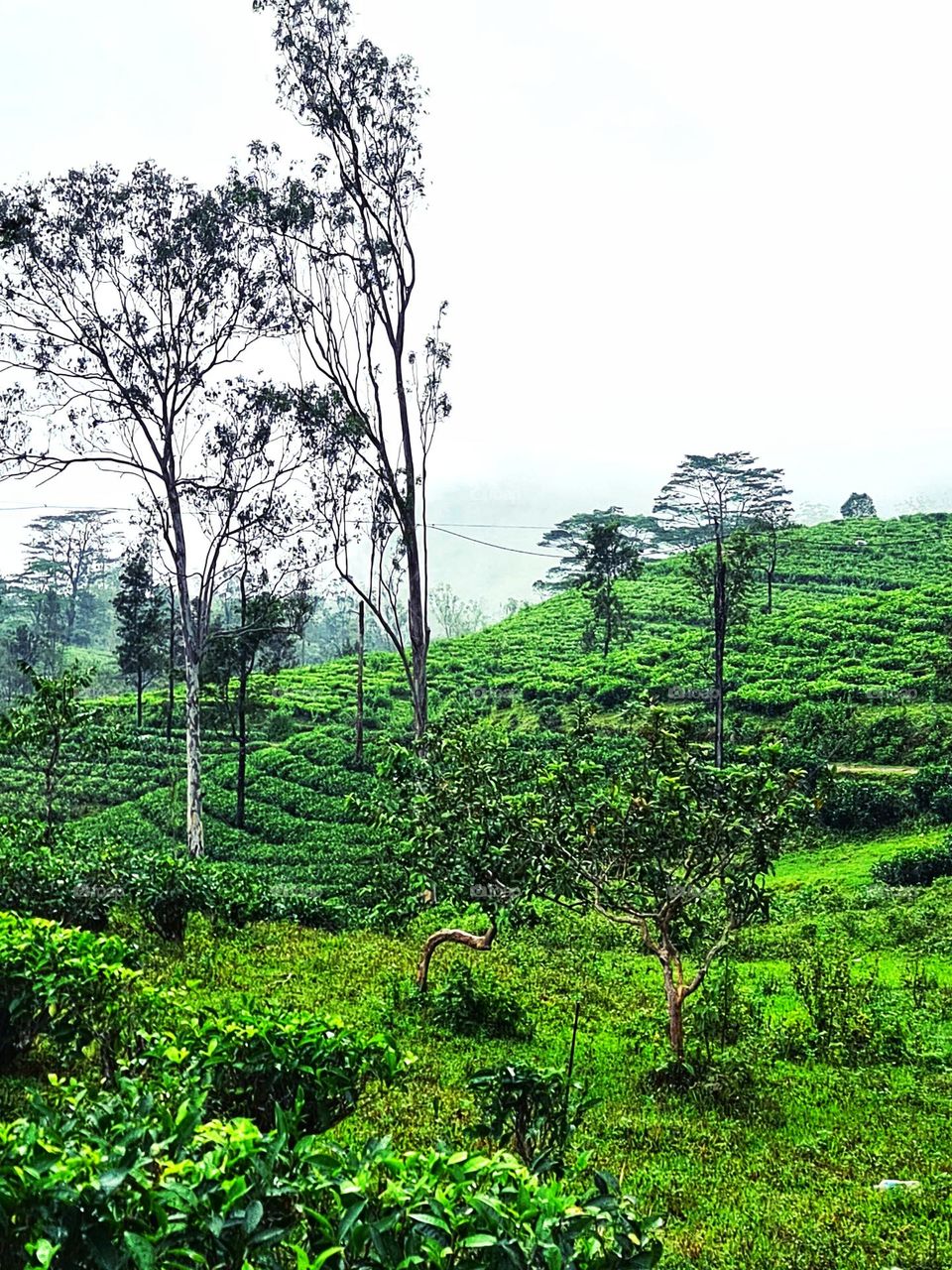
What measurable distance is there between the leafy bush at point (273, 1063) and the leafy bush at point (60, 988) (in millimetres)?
947

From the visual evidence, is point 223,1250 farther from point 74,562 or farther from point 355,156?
point 74,562

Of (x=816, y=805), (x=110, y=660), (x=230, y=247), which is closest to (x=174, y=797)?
(x=230, y=247)

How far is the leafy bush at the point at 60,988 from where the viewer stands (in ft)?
17.7

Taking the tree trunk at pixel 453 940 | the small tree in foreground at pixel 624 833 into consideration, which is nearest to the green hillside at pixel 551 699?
the tree trunk at pixel 453 940

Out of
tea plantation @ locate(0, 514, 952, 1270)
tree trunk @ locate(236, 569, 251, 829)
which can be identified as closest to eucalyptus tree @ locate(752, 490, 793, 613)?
tea plantation @ locate(0, 514, 952, 1270)

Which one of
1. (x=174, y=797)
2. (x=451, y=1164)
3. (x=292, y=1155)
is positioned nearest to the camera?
(x=451, y=1164)

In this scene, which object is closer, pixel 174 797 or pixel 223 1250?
pixel 223 1250

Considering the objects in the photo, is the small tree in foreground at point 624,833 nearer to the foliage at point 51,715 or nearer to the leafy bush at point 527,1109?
the leafy bush at point 527,1109

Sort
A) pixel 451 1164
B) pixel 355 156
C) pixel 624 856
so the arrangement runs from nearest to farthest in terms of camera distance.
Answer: pixel 451 1164 < pixel 624 856 < pixel 355 156

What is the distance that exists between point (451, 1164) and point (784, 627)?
39.8 m

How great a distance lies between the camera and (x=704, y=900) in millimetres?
7805

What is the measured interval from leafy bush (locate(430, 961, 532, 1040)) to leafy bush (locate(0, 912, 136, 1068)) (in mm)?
3832

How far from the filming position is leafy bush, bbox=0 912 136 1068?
539cm

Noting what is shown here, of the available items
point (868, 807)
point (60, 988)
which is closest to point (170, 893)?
point (60, 988)
